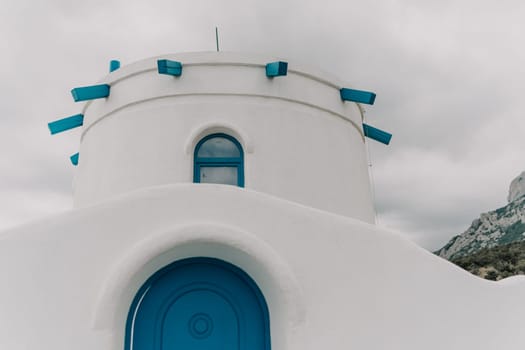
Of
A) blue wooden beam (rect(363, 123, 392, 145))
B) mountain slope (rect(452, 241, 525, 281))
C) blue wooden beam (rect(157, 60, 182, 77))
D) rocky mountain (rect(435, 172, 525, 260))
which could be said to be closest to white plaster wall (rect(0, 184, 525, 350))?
blue wooden beam (rect(157, 60, 182, 77))

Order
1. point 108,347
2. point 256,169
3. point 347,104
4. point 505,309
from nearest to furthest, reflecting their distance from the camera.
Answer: point 108,347
point 505,309
point 256,169
point 347,104

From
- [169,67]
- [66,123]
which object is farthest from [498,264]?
[66,123]

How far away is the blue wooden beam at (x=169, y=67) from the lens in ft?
28.5

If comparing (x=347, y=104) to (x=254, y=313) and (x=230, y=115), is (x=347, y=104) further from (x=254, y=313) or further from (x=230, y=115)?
(x=254, y=313)

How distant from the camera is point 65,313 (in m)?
4.85

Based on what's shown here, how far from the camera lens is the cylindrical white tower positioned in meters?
8.46

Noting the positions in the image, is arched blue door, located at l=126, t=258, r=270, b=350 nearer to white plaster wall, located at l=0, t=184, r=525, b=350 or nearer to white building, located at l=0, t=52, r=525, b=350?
white building, located at l=0, t=52, r=525, b=350

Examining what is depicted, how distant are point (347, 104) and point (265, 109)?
2236 mm

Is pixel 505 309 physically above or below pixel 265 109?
below

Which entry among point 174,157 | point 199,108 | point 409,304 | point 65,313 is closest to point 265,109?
point 199,108

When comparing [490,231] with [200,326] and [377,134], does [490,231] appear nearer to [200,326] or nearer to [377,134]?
[377,134]

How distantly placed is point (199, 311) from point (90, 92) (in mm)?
5690

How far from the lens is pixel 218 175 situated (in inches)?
334

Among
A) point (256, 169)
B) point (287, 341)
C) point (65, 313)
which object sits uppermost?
point (256, 169)
